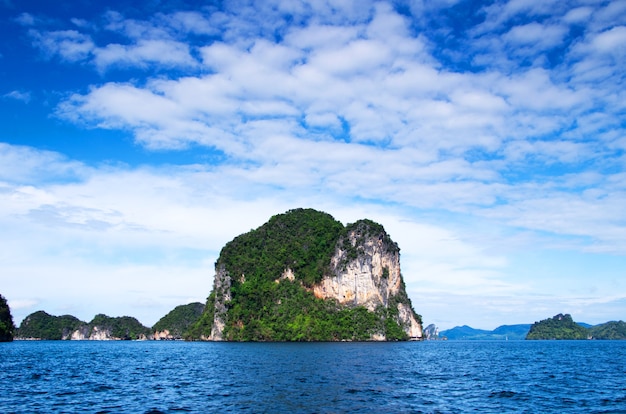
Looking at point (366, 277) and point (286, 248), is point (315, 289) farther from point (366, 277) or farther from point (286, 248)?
point (286, 248)

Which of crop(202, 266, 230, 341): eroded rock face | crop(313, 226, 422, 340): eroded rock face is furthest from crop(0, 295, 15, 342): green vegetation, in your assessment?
crop(313, 226, 422, 340): eroded rock face

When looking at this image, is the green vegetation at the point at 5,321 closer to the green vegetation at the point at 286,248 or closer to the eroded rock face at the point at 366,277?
the green vegetation at the point at 286,248

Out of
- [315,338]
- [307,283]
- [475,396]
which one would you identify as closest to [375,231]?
[307,283]

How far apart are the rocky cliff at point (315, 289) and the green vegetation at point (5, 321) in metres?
55.6

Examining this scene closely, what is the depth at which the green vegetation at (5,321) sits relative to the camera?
5276 inches

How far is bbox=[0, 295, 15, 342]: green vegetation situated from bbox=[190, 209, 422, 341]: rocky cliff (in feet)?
182

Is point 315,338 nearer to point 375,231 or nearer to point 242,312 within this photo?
point 242,312

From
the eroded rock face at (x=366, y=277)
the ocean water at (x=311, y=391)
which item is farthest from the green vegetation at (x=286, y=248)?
the ocean water at (x=311, y=391)

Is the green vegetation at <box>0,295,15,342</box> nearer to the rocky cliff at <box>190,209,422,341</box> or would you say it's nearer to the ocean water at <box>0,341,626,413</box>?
the rocky cliff at <box>190,209,422,341</box>

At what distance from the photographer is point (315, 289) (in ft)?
468

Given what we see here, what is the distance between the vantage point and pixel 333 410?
24656mm

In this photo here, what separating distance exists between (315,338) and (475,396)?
3906 inches

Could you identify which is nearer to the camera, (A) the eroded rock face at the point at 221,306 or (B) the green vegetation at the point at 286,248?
(B) the green vegetation at the point at 286,248

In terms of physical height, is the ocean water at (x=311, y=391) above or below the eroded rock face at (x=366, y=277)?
below
